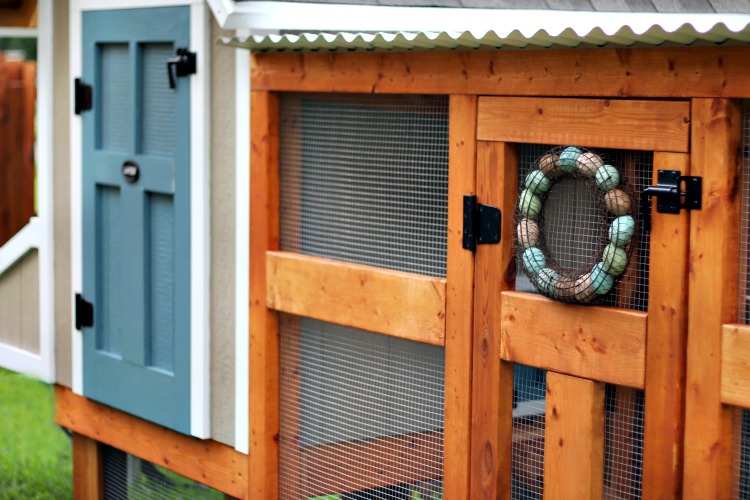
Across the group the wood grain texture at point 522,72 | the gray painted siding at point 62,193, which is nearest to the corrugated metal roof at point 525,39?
the wood grain texture at point 522,72

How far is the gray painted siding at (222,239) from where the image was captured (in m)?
3.88

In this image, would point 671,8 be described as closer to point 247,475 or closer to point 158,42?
point 158,42

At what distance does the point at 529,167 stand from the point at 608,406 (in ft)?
2.09

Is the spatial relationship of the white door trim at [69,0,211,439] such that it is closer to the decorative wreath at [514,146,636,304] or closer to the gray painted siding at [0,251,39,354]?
the gray painted siding at [0,251,39,354]

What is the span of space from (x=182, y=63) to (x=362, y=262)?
1.10m

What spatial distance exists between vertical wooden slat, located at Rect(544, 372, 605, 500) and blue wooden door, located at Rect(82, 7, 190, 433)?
168cm

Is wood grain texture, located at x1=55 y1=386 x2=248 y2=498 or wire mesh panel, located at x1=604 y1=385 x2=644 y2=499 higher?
wire mesh panel, located at x1=604 y1=385 x2=644 y2=499

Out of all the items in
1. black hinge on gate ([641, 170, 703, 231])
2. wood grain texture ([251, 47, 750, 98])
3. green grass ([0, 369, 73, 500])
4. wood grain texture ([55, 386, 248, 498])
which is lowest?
green grass ([0, 369, 73, 500])

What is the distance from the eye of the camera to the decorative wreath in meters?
2.59

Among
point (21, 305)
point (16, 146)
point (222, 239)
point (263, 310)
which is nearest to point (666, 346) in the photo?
point (263, 310)

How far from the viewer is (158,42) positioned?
4098mm

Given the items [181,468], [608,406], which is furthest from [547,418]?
[181,468]

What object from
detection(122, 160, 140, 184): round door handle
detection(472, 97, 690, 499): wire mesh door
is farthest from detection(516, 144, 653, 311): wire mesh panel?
detection(122, 160, 140, 184): round door handle

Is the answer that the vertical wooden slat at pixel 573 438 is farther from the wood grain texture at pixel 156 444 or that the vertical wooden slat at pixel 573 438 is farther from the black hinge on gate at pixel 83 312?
the black hinge on gate at pixel 83 312
